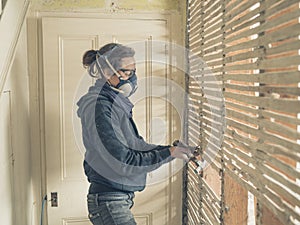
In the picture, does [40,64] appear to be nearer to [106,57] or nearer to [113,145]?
[106,57]

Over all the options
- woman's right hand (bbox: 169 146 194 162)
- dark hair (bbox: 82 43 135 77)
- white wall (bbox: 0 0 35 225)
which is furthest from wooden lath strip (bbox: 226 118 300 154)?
white wall (bbox: 0 0 35 225)

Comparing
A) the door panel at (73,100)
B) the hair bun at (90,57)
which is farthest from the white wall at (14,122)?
the hair bun at (90,57)

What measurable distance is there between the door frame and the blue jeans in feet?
2.26

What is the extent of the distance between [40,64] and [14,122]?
0.51 metres

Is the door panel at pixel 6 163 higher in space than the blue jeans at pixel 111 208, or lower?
higher

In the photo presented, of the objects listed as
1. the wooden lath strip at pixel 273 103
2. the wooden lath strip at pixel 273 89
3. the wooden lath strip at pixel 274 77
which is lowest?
the wooden lath strip at pixel 273 103

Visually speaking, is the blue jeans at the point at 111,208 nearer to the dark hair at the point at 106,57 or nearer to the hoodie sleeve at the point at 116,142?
the hoodie sleeve at the point at 116,142

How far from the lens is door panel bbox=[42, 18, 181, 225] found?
2.50 m

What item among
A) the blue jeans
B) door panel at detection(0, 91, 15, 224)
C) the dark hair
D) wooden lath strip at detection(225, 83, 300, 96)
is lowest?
the blue jeans

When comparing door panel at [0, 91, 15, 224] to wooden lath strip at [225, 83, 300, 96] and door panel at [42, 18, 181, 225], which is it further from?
wooden lath strip at [225, 83, 300, 96]

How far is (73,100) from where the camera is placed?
2.55 metres

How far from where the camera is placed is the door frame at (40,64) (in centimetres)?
249

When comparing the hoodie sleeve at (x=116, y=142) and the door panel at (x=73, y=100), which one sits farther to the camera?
the door panel at (x=73, y=100)

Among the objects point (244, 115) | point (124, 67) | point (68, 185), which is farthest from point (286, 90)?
point (68, 185)
